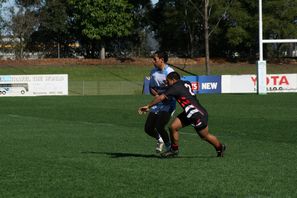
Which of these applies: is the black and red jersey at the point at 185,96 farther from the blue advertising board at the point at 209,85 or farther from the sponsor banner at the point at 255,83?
the blue advertising board at the point at 209,85

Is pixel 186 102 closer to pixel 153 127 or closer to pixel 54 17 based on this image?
pixel 153 127

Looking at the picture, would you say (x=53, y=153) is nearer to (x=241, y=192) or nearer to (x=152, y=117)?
(x=152, y=117)

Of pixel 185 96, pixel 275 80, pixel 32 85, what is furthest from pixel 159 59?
pixel 275 80

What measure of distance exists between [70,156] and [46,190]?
3.98m

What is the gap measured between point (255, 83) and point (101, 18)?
2925cm

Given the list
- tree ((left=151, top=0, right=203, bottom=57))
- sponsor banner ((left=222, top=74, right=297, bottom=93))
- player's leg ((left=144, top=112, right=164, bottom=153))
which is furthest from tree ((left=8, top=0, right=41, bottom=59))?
player's leg ((left=144, top=112, right=164, bottom=153))

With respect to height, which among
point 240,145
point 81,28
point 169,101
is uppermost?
point 81,28

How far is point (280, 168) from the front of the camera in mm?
11180

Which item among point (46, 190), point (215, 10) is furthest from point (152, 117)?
point (215, 10)

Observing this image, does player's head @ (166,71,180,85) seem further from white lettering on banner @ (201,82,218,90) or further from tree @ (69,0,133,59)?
tree @ (69,0,133,59)

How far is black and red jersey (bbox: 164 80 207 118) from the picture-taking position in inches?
473

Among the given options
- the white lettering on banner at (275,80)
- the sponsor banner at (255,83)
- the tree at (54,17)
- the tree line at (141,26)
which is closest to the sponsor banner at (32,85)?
the sponsor banner at (255,83)

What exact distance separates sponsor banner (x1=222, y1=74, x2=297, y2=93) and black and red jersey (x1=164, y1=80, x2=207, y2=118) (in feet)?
129

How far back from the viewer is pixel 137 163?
472 inches
